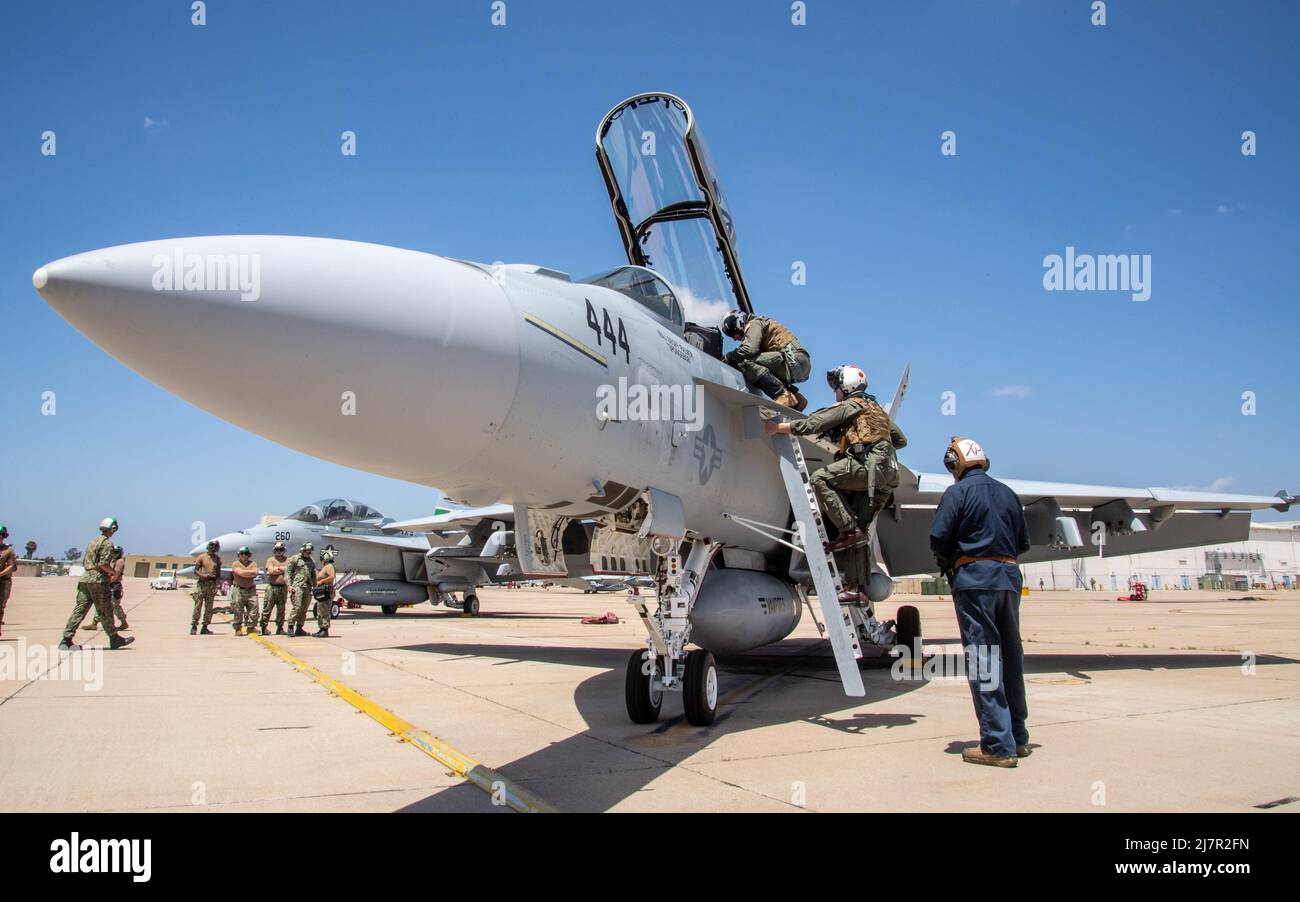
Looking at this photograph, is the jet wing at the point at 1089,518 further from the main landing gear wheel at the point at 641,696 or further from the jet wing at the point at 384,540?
the jet wing at the point at 384,540

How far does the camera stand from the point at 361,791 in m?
3.44

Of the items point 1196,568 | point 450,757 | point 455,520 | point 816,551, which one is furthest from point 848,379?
point 1196,568

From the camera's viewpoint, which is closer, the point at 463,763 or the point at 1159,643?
the point at 463,763

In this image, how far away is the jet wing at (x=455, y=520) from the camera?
11470 millimetres

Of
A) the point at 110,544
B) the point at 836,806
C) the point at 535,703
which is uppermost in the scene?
the point at 110,544

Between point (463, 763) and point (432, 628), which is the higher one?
point (463, 763)

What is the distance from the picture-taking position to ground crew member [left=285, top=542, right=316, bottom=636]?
43.4ft

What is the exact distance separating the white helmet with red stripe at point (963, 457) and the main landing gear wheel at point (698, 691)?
208cm

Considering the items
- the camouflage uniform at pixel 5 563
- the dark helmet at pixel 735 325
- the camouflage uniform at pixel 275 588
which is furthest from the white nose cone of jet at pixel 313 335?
the camouflage uniform at pixel 275 588

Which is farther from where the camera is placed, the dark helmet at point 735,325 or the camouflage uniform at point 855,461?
the dark helmet at point 735,325
